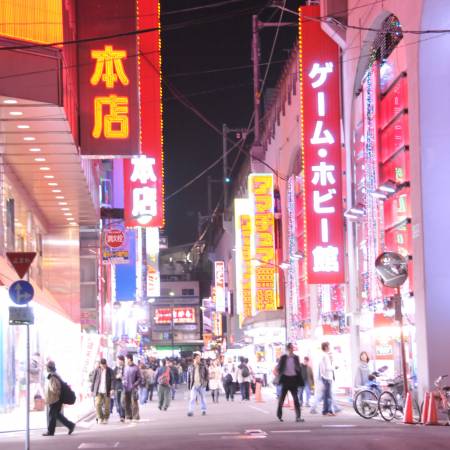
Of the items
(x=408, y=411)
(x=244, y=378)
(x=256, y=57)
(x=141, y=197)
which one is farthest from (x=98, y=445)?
(x=256, y=57)

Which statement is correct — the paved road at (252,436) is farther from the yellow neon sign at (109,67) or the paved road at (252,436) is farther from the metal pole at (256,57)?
the metal pole at (256,57)

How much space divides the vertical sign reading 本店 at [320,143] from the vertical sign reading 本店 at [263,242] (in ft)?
57.5

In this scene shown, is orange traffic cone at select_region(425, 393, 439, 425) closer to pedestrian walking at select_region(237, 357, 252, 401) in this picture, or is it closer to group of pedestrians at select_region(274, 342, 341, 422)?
group of pedestrians at select_region(274, 342, 341, 422)

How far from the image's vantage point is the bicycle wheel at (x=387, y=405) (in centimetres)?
2245

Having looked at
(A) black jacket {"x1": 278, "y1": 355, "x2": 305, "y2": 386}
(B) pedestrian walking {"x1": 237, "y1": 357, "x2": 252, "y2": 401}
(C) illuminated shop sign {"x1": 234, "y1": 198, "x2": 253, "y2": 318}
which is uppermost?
(C) illuminated shop sign {"x1": 234, "y1": 198, "x2": 253, "y2": 318}

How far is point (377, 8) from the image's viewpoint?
2892 cm

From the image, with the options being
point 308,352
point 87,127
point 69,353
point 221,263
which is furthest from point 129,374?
point 221,263

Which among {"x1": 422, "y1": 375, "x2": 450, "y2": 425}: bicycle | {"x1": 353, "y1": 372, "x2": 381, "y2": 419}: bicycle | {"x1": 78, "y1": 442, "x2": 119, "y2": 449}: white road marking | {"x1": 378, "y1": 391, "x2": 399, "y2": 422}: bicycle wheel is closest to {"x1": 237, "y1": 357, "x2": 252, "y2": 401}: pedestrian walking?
{"x1": 353, "y1": 372, "x2": 381, "y2": 419}: bicycle

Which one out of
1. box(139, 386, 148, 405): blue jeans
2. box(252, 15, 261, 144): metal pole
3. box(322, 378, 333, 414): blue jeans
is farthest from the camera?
box(252, 15, 261, 144): metal pole

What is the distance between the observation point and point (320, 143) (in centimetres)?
3272

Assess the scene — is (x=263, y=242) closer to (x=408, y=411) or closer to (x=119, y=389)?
(x=119, y=389)

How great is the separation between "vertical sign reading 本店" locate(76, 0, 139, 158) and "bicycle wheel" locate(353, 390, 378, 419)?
8026mm

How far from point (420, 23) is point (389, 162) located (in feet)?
15.5

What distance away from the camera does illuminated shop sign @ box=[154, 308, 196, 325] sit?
511 feet
